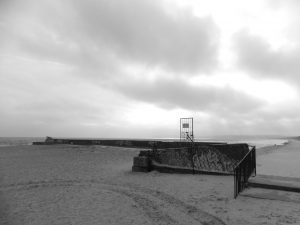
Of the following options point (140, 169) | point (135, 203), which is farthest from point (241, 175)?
point (140, 169)

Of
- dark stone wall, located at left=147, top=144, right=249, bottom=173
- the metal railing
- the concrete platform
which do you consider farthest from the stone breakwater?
the metal railing

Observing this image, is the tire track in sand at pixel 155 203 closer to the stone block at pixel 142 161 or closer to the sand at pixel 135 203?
the sand at pixel 135 203

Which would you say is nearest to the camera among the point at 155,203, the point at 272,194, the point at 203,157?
the point at 155,203

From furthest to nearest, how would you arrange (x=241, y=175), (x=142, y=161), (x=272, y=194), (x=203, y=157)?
1. (x=203, y=157)
2. (x=142, y=161)
3. (x=241, y=175)
4. (x=272, y=194)

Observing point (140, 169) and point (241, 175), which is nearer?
point (241, 175)

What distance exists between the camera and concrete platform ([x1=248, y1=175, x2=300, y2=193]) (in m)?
8.16

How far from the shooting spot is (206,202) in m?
7.38

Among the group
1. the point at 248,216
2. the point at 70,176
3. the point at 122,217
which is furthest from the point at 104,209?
the point at 70,176

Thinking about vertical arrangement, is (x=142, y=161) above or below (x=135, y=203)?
above

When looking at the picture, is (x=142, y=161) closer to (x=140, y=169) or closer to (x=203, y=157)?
(x=140, y=169)

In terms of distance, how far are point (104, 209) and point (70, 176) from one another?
5.40m

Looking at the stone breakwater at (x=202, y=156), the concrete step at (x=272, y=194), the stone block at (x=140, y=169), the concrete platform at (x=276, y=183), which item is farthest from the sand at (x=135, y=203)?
the stone breakwater at (x=202, y=156)

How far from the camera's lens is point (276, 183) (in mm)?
8570

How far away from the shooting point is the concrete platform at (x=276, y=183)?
8.16 metres
